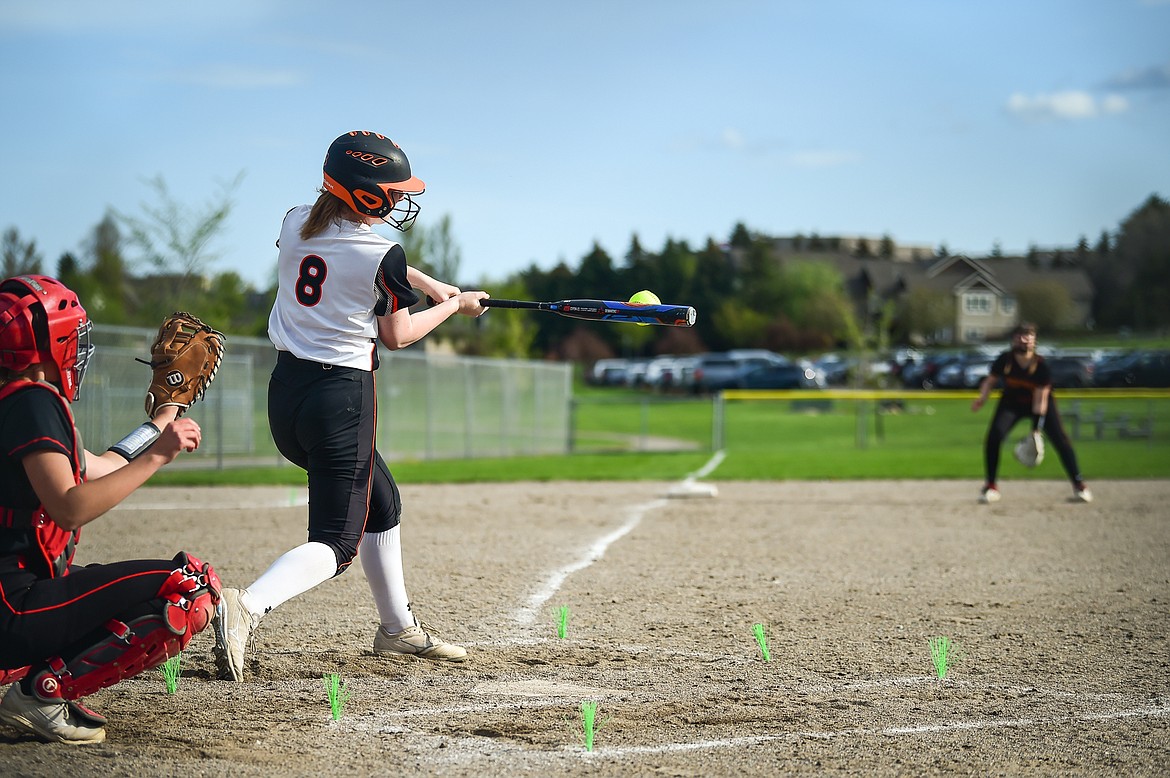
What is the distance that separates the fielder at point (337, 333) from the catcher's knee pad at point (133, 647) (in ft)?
2.11

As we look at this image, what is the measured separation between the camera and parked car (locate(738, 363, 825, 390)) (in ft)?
151

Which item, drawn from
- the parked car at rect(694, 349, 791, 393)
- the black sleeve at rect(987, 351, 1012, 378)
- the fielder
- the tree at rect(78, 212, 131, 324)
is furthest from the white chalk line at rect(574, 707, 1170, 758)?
the parked car at rect(694, 349, 791, 393)

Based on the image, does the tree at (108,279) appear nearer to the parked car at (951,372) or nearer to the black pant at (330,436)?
the black pant at (330,436)

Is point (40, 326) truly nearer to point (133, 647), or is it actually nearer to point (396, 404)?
point (133, 647)

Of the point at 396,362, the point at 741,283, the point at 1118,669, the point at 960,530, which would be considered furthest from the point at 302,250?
the point at 741,283

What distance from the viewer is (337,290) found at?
4570 mm

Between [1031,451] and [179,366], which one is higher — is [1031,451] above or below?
below

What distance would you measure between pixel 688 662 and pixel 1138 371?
38367 mm

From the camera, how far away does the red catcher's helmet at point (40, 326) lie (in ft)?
11.5

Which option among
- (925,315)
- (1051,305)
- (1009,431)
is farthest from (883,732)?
(925,315)

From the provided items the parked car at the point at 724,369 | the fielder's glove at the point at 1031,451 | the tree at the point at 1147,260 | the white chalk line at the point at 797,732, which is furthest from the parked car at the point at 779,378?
the white chalk line at the point at 797,732

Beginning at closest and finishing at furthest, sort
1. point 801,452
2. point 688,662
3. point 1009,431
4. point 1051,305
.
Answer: point 688,662
point 1009,431
point 801,452
point 1051,305

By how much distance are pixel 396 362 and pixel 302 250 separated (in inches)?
735

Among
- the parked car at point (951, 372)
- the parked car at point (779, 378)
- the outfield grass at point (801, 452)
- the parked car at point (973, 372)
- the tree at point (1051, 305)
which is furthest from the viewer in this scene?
the tree at point (1051, 305)
